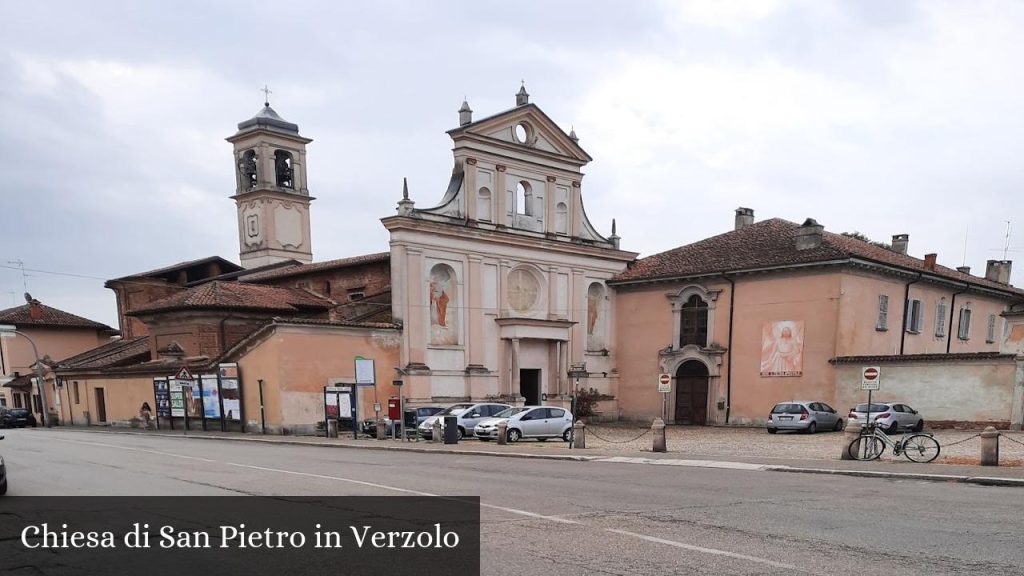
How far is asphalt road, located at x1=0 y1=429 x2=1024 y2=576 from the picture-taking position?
23.1ft

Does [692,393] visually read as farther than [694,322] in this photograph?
No

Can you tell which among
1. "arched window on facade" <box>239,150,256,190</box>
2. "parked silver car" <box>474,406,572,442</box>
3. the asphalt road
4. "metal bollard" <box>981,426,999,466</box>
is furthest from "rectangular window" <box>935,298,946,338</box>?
"arched window on facade" <box>239,150,256,190</box>

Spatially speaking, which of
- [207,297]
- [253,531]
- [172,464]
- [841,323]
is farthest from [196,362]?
[841,323]

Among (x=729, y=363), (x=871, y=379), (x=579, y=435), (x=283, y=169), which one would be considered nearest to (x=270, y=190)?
(x=283, y=169)

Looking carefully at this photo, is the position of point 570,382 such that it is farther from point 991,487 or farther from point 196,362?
point 991,487

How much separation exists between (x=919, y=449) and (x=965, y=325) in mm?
27822

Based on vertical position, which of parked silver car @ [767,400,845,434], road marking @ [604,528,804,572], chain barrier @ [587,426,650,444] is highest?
road marking @ [604,528,804,572]

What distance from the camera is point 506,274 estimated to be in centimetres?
3509

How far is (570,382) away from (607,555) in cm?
3034

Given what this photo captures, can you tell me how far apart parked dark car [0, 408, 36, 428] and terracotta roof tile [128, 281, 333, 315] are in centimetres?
1421

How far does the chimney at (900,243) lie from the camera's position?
133 ft

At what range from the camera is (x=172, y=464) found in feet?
54.0

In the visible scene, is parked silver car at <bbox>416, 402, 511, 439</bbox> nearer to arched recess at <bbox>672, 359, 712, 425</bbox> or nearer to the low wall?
arched recess at <bbox>672, 359, 712, 425</bbox>

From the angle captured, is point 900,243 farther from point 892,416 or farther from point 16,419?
point 16,419
